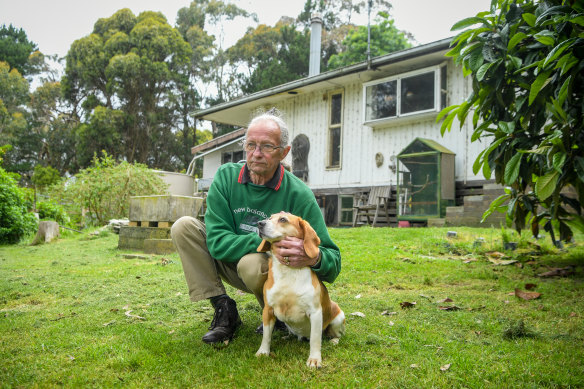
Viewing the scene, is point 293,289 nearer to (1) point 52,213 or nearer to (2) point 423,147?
(2) point 423,147

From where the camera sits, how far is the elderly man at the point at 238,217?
2779 mm

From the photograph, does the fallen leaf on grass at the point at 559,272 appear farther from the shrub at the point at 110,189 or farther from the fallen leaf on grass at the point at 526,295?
the shrub at the point at 110,189

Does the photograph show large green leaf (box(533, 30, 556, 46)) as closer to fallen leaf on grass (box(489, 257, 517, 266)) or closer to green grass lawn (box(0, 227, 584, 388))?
green grass lawn (box(0, 227, 584, 388))

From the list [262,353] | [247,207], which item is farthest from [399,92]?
[262,353]

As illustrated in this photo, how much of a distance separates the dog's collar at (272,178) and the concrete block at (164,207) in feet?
14.9

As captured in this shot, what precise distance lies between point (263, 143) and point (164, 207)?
4.90 meters

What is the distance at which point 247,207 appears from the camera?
2918mm

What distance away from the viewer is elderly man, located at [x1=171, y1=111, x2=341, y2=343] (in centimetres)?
278

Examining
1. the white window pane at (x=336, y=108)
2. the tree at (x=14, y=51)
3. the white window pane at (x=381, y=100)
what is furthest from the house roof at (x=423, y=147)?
the tree at (x=14, y=51)

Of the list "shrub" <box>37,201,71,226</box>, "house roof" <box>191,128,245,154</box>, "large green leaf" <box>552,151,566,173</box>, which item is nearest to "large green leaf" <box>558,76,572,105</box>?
"large green leaf" <box>552,151,566,173</box>

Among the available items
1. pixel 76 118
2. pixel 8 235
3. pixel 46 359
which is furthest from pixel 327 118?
pixel 76 118

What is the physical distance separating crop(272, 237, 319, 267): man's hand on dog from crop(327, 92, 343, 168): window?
430 inches

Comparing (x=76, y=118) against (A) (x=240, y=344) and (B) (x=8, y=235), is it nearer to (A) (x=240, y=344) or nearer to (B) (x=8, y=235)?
(B) (x=8, y=235)

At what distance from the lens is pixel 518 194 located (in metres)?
4.11
